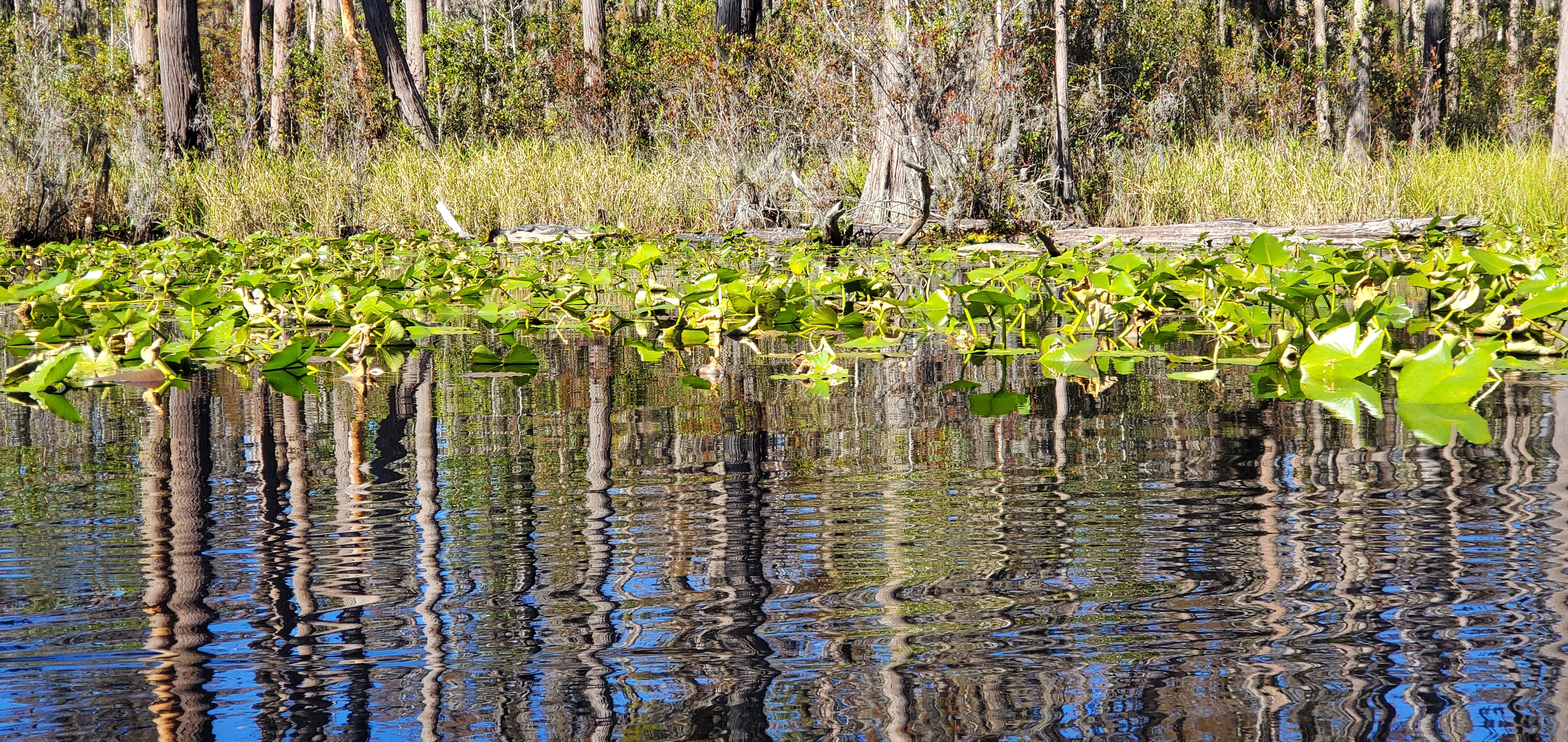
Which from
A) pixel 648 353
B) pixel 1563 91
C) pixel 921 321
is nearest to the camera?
pixel 648 353

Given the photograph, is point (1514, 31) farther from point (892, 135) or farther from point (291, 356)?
point (291, 356)

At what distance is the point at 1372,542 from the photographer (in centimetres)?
113

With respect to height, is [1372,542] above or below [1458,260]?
below

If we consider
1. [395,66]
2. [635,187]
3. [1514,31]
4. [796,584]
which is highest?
[1514,31]

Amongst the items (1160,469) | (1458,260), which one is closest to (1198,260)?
(1458,260)

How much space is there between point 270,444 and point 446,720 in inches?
47.8

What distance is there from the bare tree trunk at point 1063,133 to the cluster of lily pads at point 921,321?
5784 mm

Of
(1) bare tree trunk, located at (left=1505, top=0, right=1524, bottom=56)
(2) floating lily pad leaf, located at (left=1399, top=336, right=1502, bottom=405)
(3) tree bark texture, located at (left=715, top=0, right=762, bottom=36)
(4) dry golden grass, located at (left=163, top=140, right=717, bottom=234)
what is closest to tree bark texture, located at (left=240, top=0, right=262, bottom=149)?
(4) dry golden grass, located at (left=163, top=140, right=717, bottom=234)

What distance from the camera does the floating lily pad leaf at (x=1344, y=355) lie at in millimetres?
2105

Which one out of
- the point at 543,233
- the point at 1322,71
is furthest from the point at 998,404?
the point at 1322,71

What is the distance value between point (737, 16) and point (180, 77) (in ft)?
18.8

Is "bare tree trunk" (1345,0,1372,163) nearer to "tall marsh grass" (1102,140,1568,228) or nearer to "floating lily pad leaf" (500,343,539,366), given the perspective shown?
"tall marsh grass" (1102,140,1568,228)

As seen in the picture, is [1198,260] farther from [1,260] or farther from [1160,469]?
[1,260]

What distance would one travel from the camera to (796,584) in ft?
3.35
